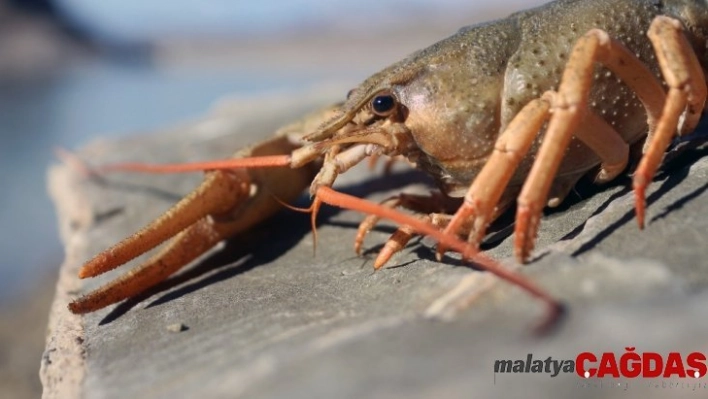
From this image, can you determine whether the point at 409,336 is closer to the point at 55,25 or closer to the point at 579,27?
the point at 579,27

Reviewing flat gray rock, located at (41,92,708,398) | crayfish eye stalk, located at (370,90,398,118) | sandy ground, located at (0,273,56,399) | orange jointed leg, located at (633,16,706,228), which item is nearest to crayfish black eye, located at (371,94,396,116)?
crayfish eye stalk, located at (370,90,398,118)

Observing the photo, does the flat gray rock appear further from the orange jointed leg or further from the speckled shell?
the speckled shell

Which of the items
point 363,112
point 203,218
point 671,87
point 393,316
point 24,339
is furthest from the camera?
point 24,339

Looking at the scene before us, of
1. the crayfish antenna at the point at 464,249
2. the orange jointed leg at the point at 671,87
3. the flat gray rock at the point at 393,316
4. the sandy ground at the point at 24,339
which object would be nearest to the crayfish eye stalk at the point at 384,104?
the crayfish antenna at the point at 464,249

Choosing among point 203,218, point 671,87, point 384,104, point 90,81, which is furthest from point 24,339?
point 90,81

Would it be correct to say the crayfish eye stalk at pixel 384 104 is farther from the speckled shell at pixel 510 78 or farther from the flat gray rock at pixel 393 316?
the flat gray rock at pixel 393 316

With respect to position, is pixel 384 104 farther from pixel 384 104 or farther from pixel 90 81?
pixel 90 81

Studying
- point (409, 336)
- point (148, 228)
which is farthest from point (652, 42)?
point (148, 228)
